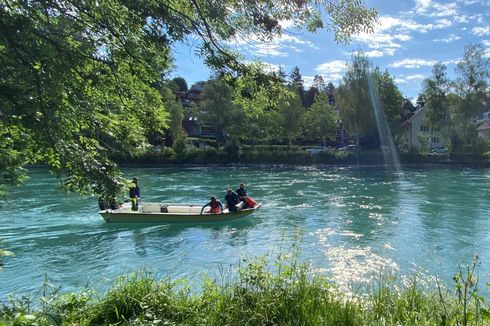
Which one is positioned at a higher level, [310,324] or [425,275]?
[310,324]

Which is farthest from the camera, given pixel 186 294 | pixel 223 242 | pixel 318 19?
pixel 223 242

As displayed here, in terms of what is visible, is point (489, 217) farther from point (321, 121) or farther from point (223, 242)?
point (321, 121)

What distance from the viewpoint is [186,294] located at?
19.2ft

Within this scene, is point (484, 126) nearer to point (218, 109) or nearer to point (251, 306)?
point (218, 109)

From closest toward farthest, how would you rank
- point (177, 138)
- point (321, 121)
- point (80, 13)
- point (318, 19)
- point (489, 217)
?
point (80, 13) → point (318, 19) → point (489, 217) → point (177, 138) → point (321, 121)

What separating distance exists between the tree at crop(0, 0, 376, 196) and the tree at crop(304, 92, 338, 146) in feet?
184

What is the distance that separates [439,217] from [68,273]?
1603cm

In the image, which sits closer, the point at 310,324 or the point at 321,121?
the point at 310,324

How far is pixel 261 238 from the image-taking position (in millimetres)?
14922

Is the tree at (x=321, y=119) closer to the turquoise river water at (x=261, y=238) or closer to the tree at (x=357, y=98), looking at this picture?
the tree at (x=357, y=98)

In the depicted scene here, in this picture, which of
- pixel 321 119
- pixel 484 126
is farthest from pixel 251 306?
pixel 484 126

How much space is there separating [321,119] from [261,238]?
4726 centimetres

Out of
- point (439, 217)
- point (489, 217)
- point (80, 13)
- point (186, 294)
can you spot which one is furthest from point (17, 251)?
point (489, 217)

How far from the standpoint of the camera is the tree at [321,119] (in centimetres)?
6003
